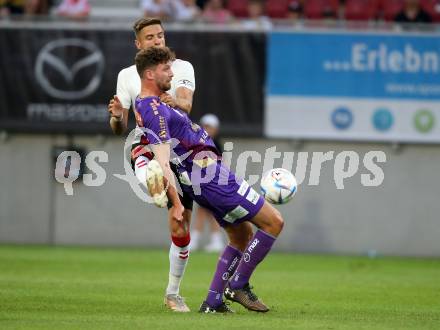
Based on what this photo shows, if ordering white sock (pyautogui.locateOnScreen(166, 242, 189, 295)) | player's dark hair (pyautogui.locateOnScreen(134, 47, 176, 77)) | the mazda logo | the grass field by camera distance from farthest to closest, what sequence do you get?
the mazda logo → white sock (pyautogui.locateOnScreen(166, 242, 189, 295)) → player's dark hair (pyautogui.locateOnScreen(134, 47, 176, 77)) → the grass field

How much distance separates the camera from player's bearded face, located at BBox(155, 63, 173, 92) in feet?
30.5

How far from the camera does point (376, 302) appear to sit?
11.0m

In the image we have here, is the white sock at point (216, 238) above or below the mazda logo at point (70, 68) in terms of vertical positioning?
Answer: below

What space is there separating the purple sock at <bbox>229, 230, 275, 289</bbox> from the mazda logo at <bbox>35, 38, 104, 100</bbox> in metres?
10.2

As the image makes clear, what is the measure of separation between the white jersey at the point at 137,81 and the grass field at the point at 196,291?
2.05m

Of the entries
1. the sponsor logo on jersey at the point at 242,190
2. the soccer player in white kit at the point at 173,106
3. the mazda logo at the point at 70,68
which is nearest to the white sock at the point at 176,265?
the soccer player in white kit at the point at 173,106

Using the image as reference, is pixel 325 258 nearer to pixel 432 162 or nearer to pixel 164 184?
pixel 432 162

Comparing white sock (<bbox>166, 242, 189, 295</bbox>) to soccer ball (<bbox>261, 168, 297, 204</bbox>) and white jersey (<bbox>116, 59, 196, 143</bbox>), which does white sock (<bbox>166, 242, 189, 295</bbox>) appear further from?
white jersey (<bbox>116, 59, 196, 143</bbox>)

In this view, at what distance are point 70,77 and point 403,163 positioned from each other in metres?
6.37

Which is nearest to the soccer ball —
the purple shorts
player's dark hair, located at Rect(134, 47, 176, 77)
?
the purple shorts

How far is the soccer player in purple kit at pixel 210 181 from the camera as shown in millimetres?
9172

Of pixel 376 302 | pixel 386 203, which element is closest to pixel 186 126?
pixel 376 302

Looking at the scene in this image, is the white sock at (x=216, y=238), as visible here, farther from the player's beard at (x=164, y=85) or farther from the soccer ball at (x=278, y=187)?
the player's beard at (x=164, y=85)

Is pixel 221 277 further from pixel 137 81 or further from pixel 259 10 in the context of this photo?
pixel 259 10
